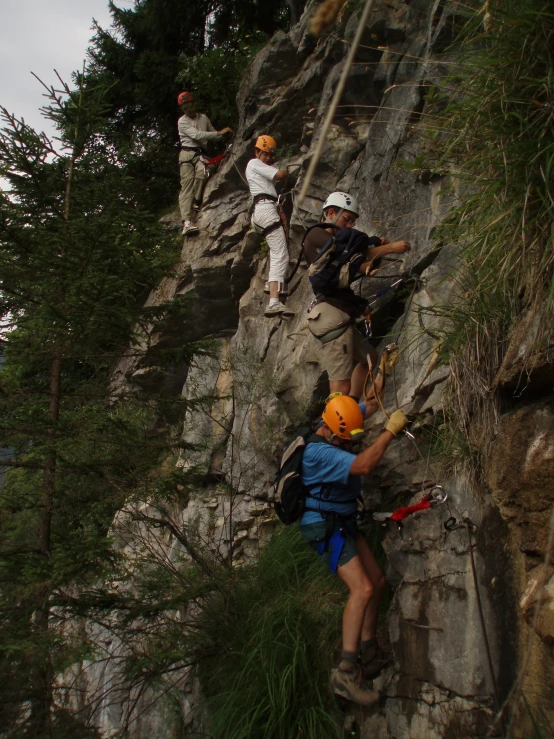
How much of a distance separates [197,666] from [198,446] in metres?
2.10

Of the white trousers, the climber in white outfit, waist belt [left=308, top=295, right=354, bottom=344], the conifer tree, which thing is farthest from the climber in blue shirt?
the white trousers

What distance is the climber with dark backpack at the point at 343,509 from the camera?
4.70 meters


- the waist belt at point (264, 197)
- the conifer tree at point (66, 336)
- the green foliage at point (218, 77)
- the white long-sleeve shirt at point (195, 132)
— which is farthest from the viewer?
the green foliage at point (218, 77)

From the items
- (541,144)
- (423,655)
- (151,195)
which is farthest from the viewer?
(151,195)

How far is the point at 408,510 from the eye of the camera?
496cm

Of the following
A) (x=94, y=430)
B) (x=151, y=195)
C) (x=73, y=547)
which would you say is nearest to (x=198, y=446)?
(x=94, y=430)

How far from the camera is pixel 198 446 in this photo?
6680mm

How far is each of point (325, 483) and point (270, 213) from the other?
15.8 ft

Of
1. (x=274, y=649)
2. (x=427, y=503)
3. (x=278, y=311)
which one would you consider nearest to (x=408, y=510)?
(x=427, y=503)

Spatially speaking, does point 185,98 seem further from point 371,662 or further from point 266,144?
point 371,662

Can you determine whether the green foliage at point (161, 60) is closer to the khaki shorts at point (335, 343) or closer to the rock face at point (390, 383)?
the rock face at point (390, 383)

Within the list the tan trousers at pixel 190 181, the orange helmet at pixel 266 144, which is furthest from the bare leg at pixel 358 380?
the tan trousers at pixel 190 181

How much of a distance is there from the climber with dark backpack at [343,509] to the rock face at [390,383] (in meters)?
0.24

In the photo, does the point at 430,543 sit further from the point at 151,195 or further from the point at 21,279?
the point at 151,195
